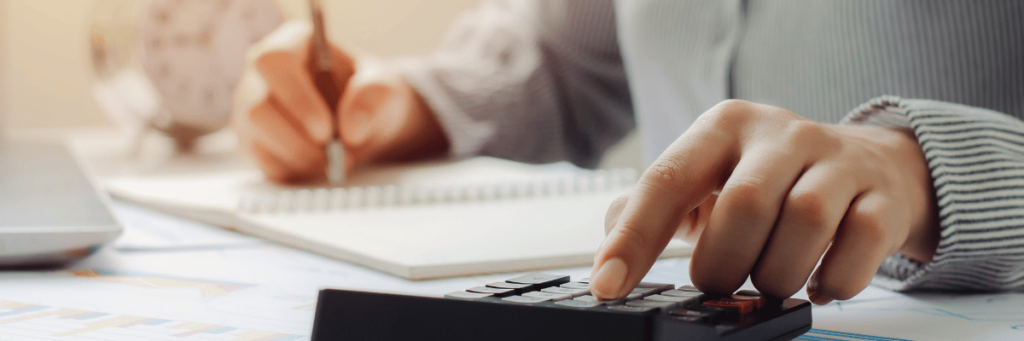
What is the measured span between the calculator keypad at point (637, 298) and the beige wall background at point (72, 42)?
103 cm

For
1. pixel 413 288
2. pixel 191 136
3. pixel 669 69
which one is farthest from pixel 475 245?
pixel 191 136

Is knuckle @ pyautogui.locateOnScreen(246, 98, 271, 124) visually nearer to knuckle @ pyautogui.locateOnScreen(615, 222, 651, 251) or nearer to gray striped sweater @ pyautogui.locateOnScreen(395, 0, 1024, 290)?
gray striped sweater @ pyautogui.locateOnScreen(395, 0, 1024, 290)

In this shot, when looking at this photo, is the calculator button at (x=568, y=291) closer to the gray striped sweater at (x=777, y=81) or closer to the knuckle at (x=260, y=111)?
the gray striped sweater at (x=777, y=81)

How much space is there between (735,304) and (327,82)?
56 centimetres

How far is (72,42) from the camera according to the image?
140 cm

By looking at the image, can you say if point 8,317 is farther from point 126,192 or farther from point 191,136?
point 191,136

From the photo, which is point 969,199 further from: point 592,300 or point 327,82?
point 327,82

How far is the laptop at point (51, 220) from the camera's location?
33cm

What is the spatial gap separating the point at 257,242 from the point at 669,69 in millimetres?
342

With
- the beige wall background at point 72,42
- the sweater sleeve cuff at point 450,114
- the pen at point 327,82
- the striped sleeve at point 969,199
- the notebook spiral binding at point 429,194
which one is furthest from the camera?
the beige wall background at point 72,42

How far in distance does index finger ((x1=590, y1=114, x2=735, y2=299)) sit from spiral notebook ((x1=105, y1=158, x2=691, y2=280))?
0.12m

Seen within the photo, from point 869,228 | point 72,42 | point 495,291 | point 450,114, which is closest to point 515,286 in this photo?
point 495,291

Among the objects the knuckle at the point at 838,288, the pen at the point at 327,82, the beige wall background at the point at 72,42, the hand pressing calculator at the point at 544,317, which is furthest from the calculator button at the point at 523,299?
the beige wall background at the point at 72,42

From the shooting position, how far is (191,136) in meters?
0.95
